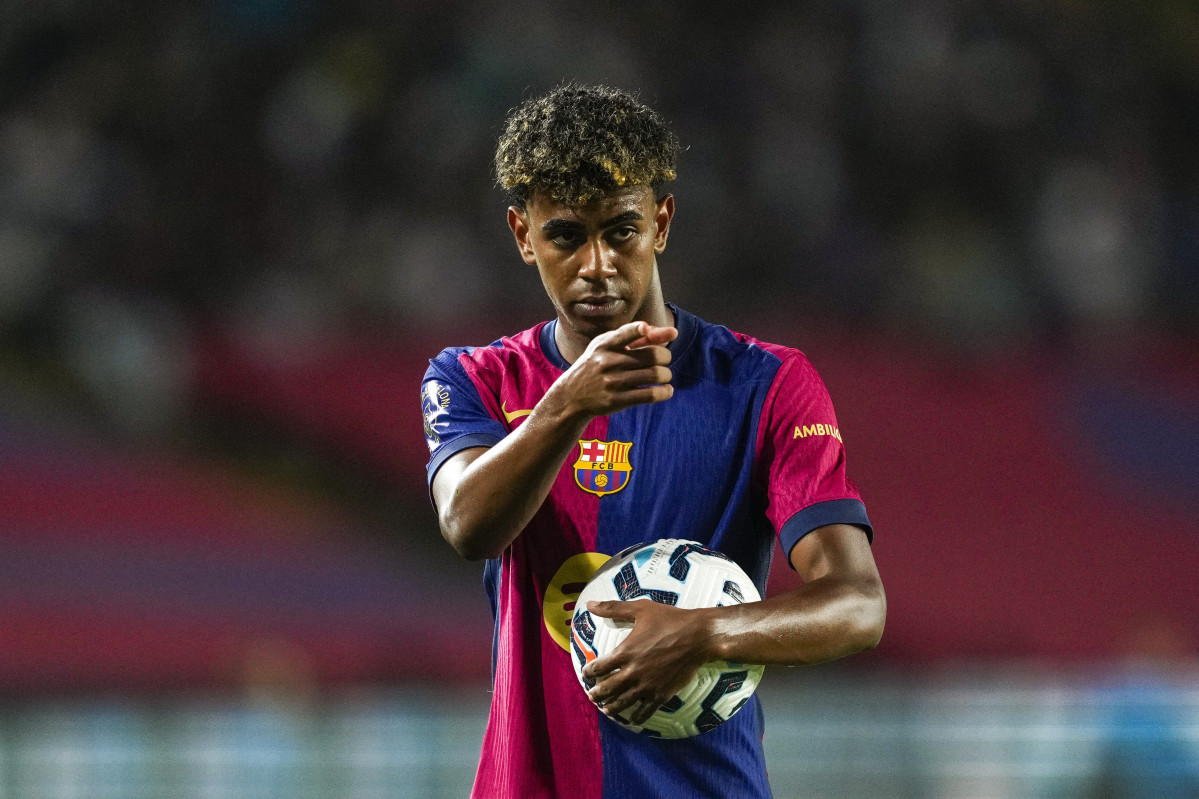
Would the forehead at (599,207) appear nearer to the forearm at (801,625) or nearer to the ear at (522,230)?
the ear at (522,230)

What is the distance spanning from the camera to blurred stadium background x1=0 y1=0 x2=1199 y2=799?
872 centimetres

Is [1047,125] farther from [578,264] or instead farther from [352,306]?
[578,264]

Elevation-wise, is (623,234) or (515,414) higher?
(623,234)

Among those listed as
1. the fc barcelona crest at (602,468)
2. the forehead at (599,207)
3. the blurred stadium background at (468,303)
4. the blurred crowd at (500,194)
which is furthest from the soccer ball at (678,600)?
the blurred crowd at (500,194)

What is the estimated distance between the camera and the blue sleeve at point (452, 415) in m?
2.43

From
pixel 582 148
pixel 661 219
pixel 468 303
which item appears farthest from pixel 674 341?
pixel 468 303

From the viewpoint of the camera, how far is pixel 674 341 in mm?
2605

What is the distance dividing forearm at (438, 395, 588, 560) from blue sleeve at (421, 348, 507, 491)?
175 mm

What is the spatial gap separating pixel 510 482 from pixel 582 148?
657 mm

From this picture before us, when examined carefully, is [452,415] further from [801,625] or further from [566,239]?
[801,625]

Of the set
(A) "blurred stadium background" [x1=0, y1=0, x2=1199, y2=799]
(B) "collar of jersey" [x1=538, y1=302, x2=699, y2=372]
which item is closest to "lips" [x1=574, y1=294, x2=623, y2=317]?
(B) "collar of jersey" [x1=538, y1=302, x2=699, y2=372]

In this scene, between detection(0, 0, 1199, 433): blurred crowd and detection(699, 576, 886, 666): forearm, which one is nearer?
detection(699, 576, 886, 666): forearm

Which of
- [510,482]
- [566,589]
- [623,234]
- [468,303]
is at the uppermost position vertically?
[468,303]

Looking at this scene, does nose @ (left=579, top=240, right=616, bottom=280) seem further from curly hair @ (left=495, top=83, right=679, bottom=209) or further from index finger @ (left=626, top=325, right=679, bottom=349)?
index finger @ (left=626, top=325, right=679, bottom=349)
